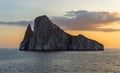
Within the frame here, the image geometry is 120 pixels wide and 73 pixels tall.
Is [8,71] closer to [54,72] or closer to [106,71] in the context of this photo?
[54,72]

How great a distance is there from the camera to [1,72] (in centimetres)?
7712

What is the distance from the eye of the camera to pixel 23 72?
76.5 metres

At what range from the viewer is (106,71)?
77.9 meters

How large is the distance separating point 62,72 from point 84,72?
5463 mm

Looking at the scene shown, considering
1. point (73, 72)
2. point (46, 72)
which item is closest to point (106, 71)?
point (73, 72)

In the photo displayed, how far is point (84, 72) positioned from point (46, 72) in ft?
30.9

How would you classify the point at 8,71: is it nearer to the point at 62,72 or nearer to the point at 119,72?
the point at 62,72

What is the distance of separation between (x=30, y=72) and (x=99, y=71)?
57.3ft

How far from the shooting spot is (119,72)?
248 ft

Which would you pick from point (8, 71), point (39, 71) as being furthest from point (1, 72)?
point (39, 71)

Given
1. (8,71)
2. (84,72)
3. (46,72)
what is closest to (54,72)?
(46,72)

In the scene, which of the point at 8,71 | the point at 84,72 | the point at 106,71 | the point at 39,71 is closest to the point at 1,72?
the point at 8,71

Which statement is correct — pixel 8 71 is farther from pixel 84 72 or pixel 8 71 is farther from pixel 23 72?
pixel 84 72

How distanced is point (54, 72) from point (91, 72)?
9.12m
